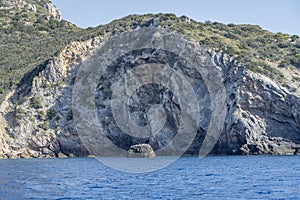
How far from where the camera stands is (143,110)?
76.3 metres

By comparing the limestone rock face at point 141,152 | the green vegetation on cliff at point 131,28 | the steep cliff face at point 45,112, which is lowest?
the limestone rock face at point 141,152

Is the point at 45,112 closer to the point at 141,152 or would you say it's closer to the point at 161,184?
the point at 141,152

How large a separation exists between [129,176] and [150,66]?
1590 inches

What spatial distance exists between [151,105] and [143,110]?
1505 mm

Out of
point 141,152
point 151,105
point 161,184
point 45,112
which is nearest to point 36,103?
point 45,112

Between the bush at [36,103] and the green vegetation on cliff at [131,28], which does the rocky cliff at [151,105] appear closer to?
the bush at [36,103]

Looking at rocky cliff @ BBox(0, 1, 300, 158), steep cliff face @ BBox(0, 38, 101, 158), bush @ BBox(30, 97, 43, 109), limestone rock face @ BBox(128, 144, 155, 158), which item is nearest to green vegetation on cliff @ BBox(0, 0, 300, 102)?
rocky cliff @ BBox(0, 1, 300, 158)

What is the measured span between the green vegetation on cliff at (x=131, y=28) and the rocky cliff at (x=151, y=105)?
1468 mm

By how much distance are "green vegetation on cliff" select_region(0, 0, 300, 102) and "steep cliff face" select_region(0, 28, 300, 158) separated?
374 centimetres

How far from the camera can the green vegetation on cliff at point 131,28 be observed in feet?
256

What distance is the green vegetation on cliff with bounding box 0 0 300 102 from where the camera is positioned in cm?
7800

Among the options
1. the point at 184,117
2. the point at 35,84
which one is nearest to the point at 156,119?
the point at 184,117

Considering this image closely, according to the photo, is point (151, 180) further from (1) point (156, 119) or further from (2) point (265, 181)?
(1) point (156, 119)

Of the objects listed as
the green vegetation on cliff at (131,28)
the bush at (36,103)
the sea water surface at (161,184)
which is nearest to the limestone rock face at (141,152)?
the green vegetation on cliff at (131,28)
